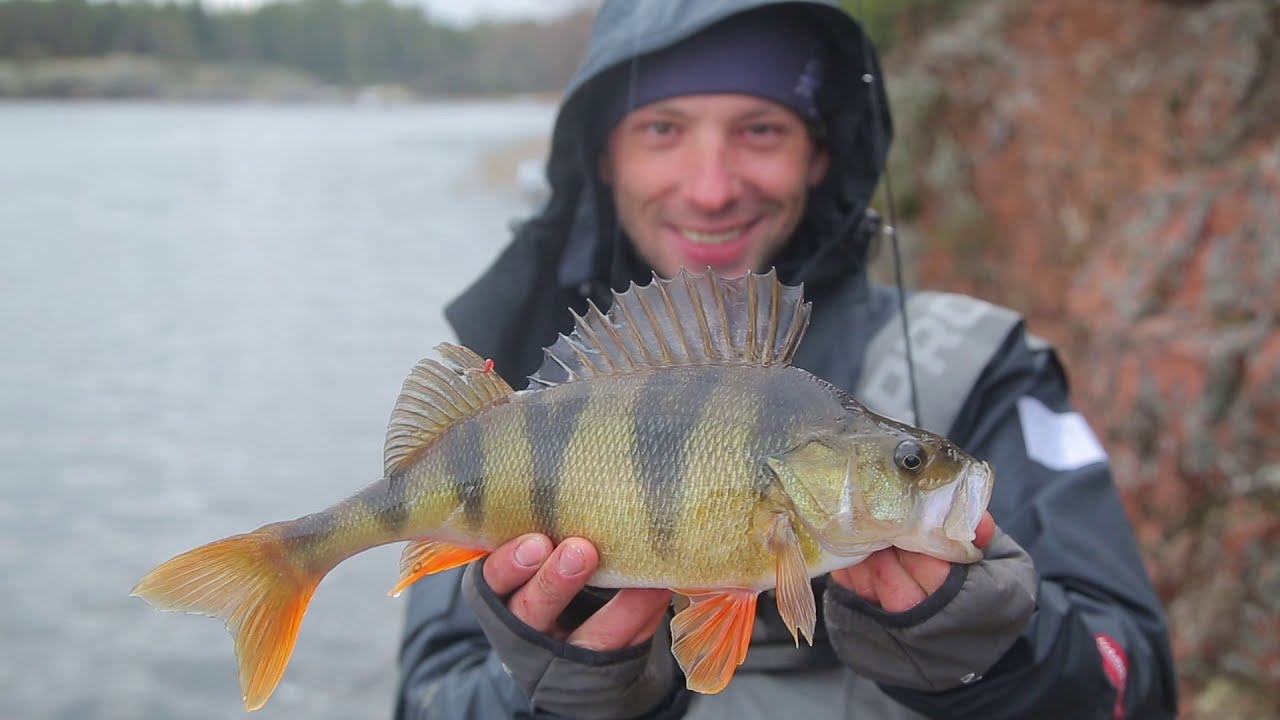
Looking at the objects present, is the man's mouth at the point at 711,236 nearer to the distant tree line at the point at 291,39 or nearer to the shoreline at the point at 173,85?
the distant tree line at the point at 291,39

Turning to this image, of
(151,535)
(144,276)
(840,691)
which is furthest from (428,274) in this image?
(840,691)

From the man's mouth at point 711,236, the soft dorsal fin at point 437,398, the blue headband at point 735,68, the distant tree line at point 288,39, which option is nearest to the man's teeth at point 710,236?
the man's mouth at point 711,236

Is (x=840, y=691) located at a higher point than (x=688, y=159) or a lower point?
lower

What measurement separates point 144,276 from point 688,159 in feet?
44.2

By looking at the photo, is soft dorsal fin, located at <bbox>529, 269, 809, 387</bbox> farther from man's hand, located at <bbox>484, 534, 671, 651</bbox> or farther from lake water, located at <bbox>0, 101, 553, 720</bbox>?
lake water, located at <bbox>0, 101, 553, 720</bbox>

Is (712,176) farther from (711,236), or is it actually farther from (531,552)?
(531,552)

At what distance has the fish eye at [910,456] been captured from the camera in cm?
150

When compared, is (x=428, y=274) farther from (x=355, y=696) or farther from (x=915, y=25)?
(x=355, y=696)

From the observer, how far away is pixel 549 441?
1590 millimetres

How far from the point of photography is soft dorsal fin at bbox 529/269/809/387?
1624 millimetres

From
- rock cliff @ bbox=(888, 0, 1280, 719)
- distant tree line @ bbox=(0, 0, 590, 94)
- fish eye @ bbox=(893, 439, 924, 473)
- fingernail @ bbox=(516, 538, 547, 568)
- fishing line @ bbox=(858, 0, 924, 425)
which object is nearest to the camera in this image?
fish eye @ bbox=(893, 439, 924, 473)

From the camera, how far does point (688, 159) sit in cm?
252

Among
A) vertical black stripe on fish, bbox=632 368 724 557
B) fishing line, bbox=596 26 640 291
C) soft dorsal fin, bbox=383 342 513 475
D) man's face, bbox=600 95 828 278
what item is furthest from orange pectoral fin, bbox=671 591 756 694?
fishing line, bbox=596 26 640 291

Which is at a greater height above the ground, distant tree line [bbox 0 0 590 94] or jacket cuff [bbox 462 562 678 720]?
distant tree line [bbox 0 0 590 94]
